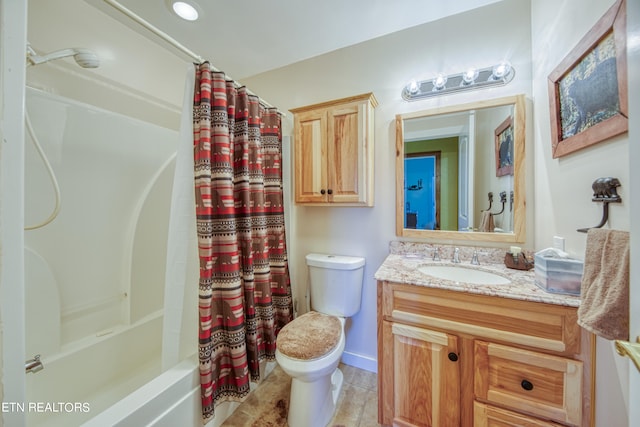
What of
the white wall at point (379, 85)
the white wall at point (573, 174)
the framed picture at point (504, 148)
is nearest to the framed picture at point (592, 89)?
the white wall at point (573, 174)

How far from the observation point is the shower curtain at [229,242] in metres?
1.11

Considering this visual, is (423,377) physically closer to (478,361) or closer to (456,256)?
(478,361)

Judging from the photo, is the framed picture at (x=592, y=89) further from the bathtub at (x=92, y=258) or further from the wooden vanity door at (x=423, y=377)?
the bathtub at (x=92, y=258)

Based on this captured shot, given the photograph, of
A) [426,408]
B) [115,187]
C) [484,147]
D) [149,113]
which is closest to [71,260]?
[115,187]

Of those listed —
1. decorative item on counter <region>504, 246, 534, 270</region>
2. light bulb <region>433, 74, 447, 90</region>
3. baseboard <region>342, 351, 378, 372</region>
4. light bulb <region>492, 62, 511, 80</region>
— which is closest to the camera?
decorative item on counter <region>504, 246, 534, 270</region>

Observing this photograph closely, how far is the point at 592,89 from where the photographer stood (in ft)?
2.75

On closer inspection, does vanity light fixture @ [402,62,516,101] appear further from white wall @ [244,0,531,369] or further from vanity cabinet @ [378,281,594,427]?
vanity cabinet @ [378,281,594,427]

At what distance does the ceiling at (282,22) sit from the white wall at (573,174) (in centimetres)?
50

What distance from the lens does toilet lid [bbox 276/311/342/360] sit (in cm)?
115

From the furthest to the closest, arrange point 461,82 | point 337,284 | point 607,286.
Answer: point 337,284 → point 461,82 → point 607,286

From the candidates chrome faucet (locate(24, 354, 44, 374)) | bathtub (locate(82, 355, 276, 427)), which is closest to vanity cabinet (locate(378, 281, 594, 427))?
bathtub (locate(82, 355, 276, 427))

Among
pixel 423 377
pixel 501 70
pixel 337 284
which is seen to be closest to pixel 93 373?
pixel 337 284

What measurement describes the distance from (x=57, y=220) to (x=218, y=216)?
36.0 inches

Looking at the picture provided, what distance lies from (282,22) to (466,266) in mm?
1910
